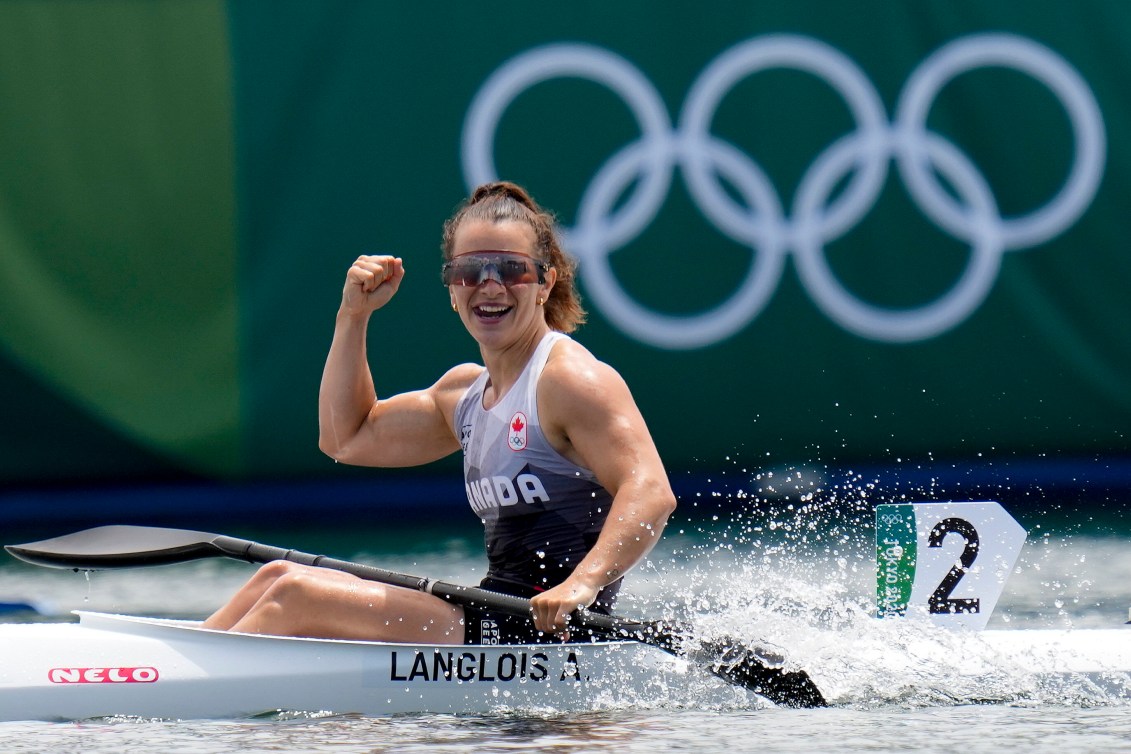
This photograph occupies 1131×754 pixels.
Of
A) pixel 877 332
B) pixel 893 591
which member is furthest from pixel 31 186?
pixel 893 591

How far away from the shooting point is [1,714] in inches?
141

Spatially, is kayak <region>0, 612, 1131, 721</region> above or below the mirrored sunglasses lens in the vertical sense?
below

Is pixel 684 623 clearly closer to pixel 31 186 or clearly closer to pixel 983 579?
pixel 983 579

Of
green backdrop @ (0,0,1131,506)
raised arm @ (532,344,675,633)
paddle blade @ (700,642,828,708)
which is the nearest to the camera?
raised arm @ (532,344,675,633)

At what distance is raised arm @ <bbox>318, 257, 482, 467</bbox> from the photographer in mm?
3967

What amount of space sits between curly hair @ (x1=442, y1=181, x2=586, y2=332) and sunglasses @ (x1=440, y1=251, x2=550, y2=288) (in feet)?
0.18

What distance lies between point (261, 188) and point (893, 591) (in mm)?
3925

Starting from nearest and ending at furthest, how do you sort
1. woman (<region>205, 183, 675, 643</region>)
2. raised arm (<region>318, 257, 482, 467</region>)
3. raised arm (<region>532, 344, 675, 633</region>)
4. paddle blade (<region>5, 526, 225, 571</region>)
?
raised arm (<region>532, 344, 675, 633</region>)
woman (<region>205, 183, 675, 643</region>)
raised arm (<region>318, 257, 482, 467</region>)
paddle blade (<region>5, 526, 225, 571</region>)

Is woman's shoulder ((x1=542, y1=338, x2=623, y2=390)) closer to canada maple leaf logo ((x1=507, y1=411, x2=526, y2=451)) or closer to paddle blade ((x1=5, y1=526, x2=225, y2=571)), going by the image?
canada maple leaf logo ((x1=507, y1=411, x2=526, y2=451))

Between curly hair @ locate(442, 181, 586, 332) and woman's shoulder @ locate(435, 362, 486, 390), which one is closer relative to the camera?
curly hair @ locate(442, 181, 586, 332)

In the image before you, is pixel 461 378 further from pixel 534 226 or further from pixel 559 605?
pixel 559 605

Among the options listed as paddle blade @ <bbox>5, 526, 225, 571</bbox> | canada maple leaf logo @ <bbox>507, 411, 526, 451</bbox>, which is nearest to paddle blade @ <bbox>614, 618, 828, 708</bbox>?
canada maple leaf logo @ <bbox>507, 411, 526, 451</bbox>

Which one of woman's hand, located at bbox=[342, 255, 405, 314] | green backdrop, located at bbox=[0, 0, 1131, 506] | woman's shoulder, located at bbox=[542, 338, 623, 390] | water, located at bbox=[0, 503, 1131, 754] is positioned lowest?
water, located at bbox=[0, 503, 1131, 754]

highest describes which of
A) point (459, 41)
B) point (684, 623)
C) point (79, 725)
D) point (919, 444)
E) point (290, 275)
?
point (459, 41)
